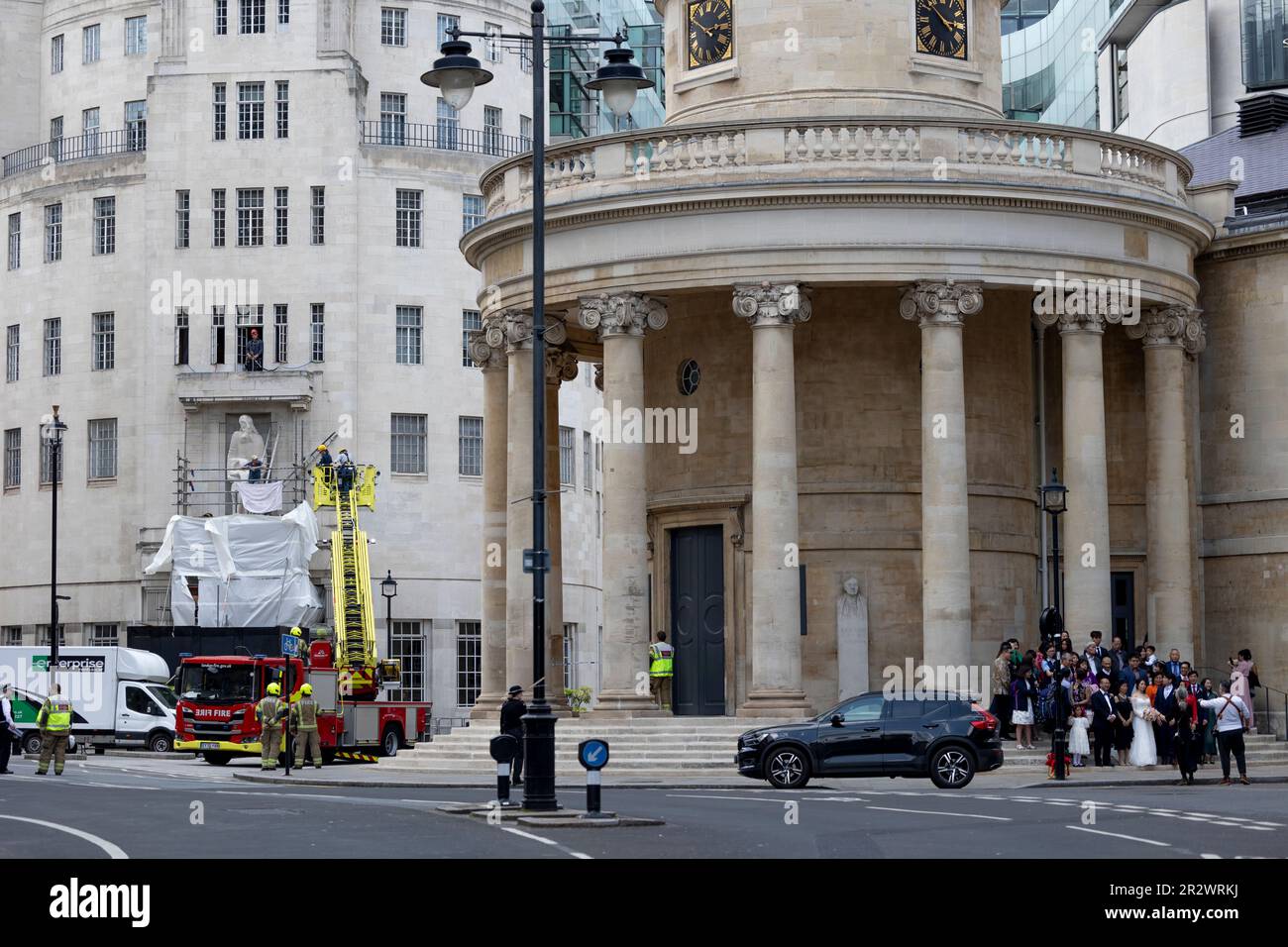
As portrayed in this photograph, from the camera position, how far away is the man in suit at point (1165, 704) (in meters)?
35.5

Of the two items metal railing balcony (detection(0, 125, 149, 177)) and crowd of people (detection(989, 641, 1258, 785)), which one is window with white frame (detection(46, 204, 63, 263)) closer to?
metal railing balcony (detection(0, 125, 149, 177))

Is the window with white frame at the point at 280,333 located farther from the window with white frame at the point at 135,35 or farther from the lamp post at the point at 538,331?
the lamp post at the point at 538,331

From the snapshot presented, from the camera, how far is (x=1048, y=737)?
38.5 meters

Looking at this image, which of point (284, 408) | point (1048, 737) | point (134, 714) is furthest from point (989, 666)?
point (284, 408)

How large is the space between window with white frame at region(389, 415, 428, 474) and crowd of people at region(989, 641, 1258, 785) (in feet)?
134

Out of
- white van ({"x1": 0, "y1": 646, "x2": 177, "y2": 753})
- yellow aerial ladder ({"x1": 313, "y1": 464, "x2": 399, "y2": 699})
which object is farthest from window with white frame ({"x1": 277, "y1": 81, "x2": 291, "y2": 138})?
white van ({"x1": 0, "y1": 646, "x2": 177, "y2": 753})

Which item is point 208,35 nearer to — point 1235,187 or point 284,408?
point 284,408

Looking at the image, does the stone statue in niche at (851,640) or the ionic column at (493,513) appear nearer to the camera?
the stone statue in niche at (851,640)

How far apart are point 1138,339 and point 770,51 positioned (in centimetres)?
925

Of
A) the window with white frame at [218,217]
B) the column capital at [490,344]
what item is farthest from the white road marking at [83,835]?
the window with white frame at [218,217]

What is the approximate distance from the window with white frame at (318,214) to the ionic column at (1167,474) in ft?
137

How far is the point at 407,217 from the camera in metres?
78.1

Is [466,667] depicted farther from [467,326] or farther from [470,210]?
[470,210]

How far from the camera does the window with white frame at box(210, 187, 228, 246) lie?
77375mm
